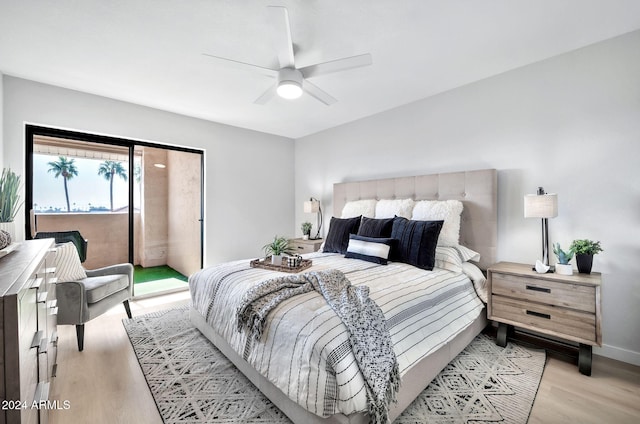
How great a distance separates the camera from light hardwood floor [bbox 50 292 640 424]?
1.63 meters

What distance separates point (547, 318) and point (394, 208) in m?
1.67

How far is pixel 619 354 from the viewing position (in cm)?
221

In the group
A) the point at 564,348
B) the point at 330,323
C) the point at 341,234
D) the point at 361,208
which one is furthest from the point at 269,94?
the point at 564,348

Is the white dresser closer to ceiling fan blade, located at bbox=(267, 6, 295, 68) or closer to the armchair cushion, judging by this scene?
the armchair cushion

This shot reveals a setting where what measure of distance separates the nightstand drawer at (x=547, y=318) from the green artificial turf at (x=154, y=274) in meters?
4.18

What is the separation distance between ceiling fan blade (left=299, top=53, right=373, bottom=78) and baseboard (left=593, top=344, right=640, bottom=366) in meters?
3.00

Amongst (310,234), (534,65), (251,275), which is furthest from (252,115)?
(534,65)

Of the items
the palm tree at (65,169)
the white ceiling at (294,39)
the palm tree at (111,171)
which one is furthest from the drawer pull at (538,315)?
the palm tree at (65,169)

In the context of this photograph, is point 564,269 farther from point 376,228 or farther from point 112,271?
point 112,271

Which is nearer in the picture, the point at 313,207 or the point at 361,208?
the point at 361,208

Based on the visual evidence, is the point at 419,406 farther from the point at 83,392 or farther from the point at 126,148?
the point at 126,148

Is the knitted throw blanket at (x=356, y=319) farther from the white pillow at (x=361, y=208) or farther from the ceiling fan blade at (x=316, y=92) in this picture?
the white pillow at (x=361, y=208)

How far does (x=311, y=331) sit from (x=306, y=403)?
33 cm

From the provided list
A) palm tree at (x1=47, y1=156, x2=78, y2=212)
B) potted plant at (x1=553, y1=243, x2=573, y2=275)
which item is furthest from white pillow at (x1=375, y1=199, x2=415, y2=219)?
palm tree at (x1=47, y1=156, x2=78, y2=212)
